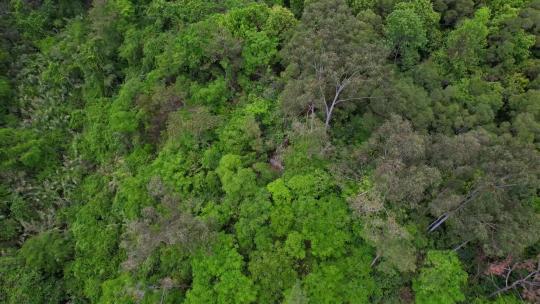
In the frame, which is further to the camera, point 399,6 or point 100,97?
point 100,97

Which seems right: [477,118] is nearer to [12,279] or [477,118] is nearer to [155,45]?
[155,45]

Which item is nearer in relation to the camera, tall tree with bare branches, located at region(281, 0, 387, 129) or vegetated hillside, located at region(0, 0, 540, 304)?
vegetated hillside, located at region(0, 0, 540, 304)

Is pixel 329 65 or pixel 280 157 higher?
pixel 329 65

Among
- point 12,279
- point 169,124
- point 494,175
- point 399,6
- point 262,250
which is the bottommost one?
point 12,279

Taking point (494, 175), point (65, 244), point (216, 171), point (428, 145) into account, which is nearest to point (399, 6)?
point (428, 145)

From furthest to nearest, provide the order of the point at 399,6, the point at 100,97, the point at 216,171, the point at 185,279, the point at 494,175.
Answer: the point at 100,97, the point at 399,6, the point at 216,171, the point at 185,279, the point at 494,175

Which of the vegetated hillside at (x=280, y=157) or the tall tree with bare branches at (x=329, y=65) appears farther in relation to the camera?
the tall tree with bare branches at (x=329, y=65)

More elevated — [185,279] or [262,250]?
[262,250]

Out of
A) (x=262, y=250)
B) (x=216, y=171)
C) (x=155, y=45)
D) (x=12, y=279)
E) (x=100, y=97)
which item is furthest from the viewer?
(x=100, y=97)
